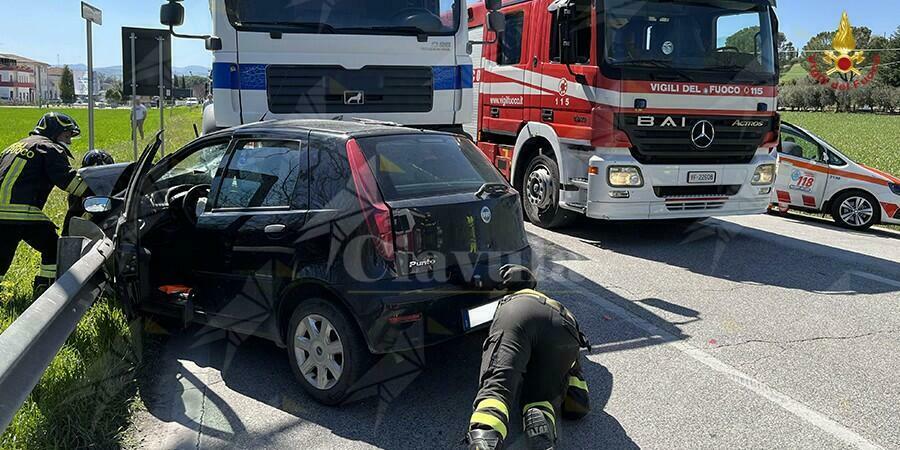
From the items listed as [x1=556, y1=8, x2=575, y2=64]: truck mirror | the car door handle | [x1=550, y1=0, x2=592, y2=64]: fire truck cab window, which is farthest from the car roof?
[x1=556, y1=8, x2=575, y2=64]: truck mirror

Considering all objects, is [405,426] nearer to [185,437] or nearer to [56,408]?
[185,437]

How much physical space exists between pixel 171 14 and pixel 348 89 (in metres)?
1.86

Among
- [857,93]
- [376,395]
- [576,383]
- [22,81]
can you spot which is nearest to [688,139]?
[576,383]

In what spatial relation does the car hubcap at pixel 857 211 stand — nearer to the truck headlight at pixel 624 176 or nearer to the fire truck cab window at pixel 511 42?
the truck headlight at pixel 624 176

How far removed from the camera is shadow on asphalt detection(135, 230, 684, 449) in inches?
150

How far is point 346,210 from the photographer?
405cm

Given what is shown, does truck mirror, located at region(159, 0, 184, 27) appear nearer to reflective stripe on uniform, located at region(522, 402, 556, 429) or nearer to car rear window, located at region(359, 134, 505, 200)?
car rear window, located at region(359, 134, 505, 200)

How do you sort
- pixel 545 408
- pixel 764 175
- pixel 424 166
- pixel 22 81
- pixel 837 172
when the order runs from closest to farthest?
pixel 545 408
pixel 424 166
pixel 764 175
pixel 837 172
pixel 22 81

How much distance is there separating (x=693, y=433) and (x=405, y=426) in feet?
5.02

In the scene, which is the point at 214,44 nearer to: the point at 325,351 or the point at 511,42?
the point at 325,351

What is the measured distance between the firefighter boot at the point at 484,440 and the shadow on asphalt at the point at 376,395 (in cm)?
35

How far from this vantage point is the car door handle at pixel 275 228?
14.1 ft

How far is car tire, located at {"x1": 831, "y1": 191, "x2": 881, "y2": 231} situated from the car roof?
8757 mm

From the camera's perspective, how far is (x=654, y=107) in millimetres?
8047
